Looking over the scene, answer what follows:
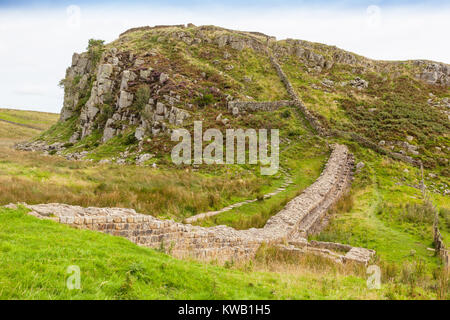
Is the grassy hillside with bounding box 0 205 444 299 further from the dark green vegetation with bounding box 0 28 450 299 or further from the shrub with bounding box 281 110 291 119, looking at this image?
the shrub with bounding box 281 110 291 119

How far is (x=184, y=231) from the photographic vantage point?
1167 cm

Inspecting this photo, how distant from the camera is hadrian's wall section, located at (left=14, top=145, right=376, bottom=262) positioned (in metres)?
9.95

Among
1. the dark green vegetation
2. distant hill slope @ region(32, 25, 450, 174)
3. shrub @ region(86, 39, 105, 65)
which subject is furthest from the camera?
shrub @ region(86, 39, 105, 65)

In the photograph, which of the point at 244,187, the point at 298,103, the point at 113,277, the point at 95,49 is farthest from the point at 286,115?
the point at 95,49

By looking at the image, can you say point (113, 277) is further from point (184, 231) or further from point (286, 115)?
point (286, 115)

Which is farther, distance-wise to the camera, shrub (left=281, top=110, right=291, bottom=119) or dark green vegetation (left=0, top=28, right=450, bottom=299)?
shrub (left=281, top=110, right=291, bottom=119)

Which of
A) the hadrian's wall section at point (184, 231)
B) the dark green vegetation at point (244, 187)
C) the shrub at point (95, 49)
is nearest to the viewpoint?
the dark green vegetation at point (244, 187)

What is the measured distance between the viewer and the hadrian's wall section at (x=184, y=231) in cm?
995

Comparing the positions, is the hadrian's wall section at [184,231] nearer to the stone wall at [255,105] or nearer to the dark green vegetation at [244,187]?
the dark green vegetation at [244,187]

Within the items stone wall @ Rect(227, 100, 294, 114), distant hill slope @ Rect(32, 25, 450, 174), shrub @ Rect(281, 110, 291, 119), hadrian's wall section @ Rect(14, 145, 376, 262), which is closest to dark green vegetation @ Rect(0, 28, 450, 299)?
distant hill slope @ Rect(32, 25, 450, 174)

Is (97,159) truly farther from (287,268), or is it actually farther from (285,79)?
(285,79)

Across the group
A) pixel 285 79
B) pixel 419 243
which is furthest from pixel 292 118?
pixel 419 243

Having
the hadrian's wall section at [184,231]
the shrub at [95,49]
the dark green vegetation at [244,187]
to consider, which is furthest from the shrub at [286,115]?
the shrub at [95,49]

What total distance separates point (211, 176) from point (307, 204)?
970 centimetres
